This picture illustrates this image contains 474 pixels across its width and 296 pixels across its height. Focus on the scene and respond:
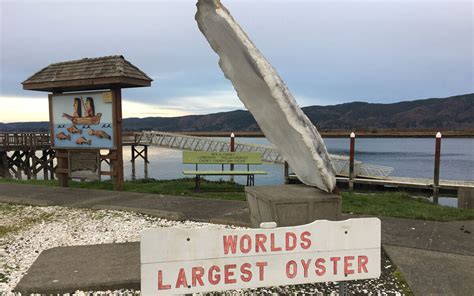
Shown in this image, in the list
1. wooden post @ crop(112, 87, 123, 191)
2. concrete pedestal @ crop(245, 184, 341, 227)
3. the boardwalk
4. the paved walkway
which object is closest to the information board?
wooden post @ crop(112, 87, 123, 191)

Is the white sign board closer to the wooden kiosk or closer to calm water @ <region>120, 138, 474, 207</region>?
the wooden kiosk

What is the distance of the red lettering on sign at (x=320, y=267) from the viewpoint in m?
2.52

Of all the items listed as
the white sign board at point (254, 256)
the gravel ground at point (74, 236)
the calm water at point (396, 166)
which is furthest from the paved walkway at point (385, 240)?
the calm water at point (396, 166)

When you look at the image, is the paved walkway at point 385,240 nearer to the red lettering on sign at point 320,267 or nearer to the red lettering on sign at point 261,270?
the red lettering on sign at point 320,267

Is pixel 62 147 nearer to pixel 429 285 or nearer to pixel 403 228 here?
pixel 403 228

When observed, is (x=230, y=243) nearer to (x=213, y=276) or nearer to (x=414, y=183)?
(x=213, y=276)

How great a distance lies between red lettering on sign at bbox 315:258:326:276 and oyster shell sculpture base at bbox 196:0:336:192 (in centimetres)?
122

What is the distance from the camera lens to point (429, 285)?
340cm

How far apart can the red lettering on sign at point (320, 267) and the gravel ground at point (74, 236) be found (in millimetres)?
899

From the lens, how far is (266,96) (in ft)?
11.9

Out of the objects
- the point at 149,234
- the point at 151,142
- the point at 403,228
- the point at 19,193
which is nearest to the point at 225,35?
the point at 149,234

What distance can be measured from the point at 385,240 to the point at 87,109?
7843 mm

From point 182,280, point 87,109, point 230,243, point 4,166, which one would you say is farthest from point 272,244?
point 4,166

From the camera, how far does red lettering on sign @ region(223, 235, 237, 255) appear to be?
7.98 feet
